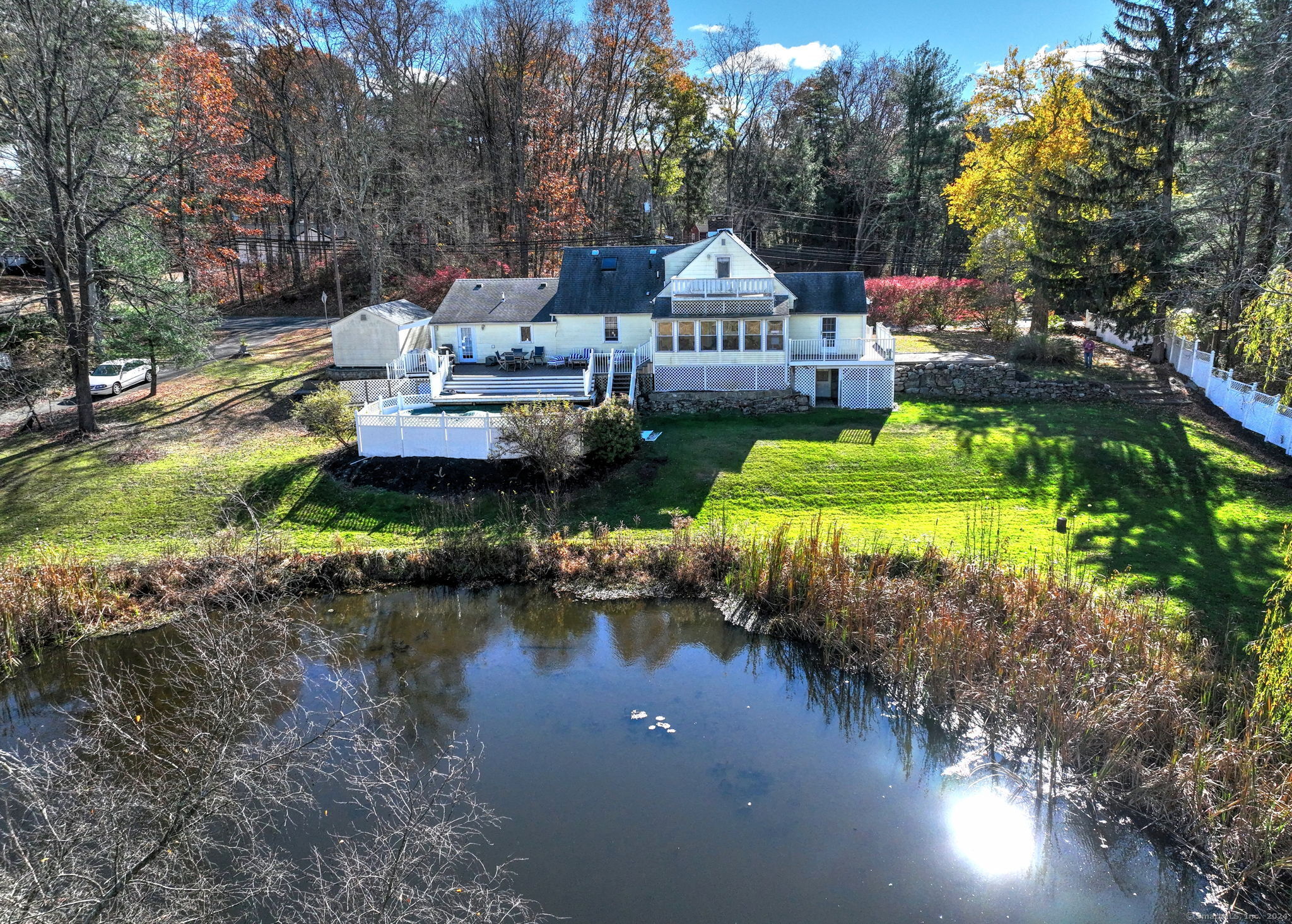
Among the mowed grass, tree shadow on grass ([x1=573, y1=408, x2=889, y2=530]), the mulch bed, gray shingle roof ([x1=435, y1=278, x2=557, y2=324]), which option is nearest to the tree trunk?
the mowed grass

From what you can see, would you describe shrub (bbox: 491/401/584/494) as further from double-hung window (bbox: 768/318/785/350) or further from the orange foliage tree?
the orange foliage tree

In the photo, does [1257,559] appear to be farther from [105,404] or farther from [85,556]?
[105,404]

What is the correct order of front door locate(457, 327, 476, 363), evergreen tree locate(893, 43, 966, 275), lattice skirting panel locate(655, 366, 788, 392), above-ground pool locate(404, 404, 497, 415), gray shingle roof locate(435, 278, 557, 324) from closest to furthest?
1. above-ground pool locate(404, 404, 497, 415)
2. lattice skirting panel locate(655, 366, 788, 392)
3. gray shingle roof locate(435, 278, 557, 324)
4. front door locate(457, 327, 476, 363)
5. evergreen tree locate(893, 43, 966, 275)

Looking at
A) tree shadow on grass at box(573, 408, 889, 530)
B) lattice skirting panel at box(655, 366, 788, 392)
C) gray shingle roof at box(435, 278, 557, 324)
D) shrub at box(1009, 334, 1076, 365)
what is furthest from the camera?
shrub at box(1009, 334, 1076, 365)

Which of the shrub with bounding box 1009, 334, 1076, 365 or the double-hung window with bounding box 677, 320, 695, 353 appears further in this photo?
the shrub with bounding box 1009, 334, 1076, 365

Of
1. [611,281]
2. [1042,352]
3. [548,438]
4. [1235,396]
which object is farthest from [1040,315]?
[548,438]

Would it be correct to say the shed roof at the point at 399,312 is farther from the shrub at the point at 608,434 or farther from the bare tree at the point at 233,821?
the bare tree at the point at 233,821

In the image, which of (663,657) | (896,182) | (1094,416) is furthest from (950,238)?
(663,657)
